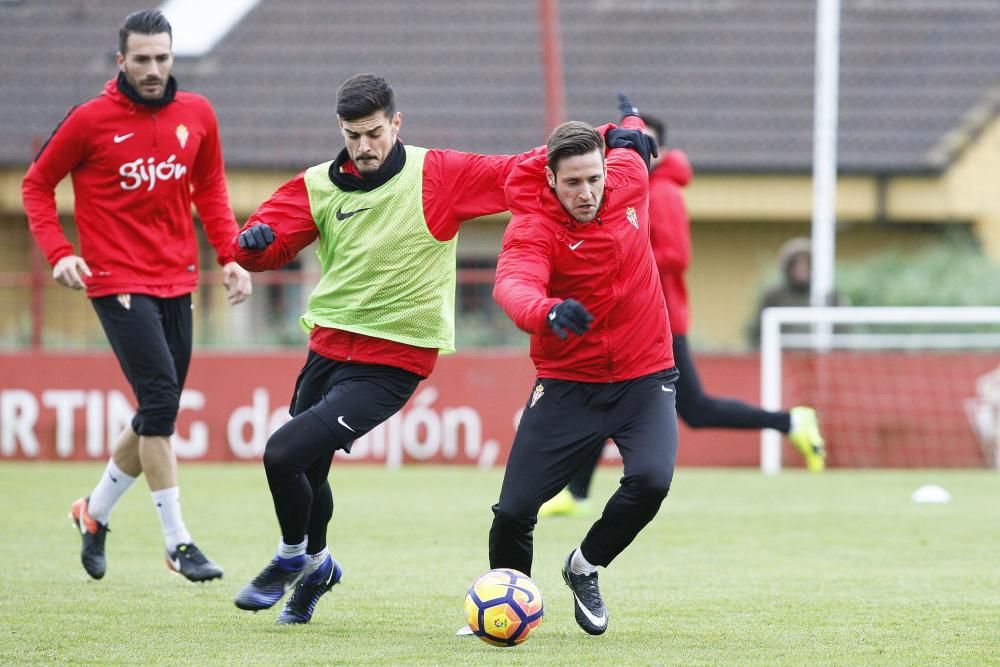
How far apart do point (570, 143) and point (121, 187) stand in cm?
270

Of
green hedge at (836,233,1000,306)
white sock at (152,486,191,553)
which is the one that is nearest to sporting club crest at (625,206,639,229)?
white sock at (152,486,191,553)

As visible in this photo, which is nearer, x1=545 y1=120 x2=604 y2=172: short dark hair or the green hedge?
x1=545 y1=120 x2=604 y2=172: short dark hair

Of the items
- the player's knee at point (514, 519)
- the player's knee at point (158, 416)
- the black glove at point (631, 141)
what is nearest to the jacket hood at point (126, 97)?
the player's knee at point (158, 416)

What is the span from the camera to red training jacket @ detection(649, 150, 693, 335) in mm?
10117

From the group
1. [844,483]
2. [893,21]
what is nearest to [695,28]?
[893,21]

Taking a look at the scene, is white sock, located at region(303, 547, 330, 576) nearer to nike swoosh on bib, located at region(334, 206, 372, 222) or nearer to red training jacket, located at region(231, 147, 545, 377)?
red training jacket, located at region(231, 147, 545, 377)

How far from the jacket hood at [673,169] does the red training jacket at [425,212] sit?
12.8 feet

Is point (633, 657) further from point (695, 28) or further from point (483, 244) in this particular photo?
point (695, 28)

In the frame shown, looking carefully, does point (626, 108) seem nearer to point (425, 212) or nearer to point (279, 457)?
point (425, 212)

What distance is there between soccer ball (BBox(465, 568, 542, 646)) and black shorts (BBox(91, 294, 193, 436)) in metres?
2.27

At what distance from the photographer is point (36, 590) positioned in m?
7.27

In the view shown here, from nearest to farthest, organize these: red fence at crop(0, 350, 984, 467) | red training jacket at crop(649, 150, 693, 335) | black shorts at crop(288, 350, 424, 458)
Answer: black shorts at crop(288, 350, 424, 458) → red training jacket at crop(649, 150, 693, 335) → red fence at crop(0, 350, 984, 467)

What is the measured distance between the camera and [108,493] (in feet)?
25.7

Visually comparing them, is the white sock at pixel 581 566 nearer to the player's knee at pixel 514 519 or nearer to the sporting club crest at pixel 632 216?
the player's knee at pixel 514 519
